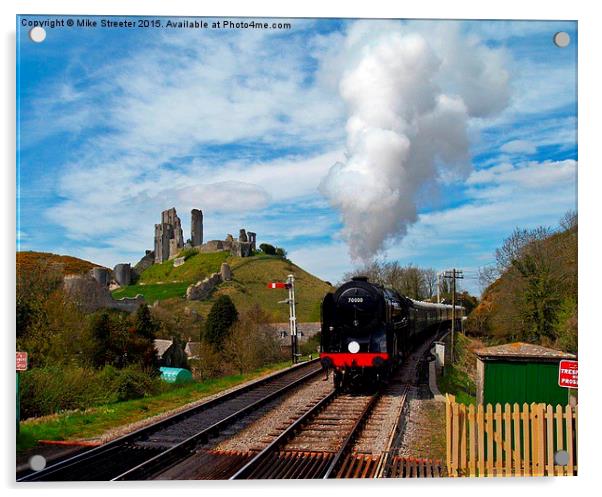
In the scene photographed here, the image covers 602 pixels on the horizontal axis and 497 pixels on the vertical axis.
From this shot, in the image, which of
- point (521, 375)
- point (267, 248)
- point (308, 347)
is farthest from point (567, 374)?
point (308, 347)

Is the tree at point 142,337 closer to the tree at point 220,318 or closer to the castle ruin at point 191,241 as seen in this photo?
the tree at point 220,318

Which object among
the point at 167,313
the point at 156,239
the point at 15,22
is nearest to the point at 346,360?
the point at 167,313

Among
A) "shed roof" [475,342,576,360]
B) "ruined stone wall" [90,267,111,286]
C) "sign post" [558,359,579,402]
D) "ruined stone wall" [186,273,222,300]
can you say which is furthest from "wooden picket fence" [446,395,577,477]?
"ruined stone wall" [186,273,222,300]

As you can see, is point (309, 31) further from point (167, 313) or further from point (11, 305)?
point (167, 313)

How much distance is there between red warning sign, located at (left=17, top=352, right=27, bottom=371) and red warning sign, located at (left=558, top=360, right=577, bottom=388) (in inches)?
262

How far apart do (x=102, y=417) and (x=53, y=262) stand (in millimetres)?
2543

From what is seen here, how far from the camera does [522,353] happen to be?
23.0 ft

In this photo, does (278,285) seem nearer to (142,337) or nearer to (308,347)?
(142,337)

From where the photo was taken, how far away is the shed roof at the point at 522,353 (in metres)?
6.93

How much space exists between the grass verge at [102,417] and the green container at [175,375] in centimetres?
14

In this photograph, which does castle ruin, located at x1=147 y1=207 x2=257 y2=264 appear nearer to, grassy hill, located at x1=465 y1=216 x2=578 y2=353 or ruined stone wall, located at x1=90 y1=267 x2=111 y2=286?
ruined stone wall, located at x1=90 y1=267 x2=111 y2=286

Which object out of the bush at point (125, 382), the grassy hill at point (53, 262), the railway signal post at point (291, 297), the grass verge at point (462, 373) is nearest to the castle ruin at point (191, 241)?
the grassy hill at point (53, 262)

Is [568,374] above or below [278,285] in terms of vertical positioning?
below

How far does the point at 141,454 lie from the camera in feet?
23.1
